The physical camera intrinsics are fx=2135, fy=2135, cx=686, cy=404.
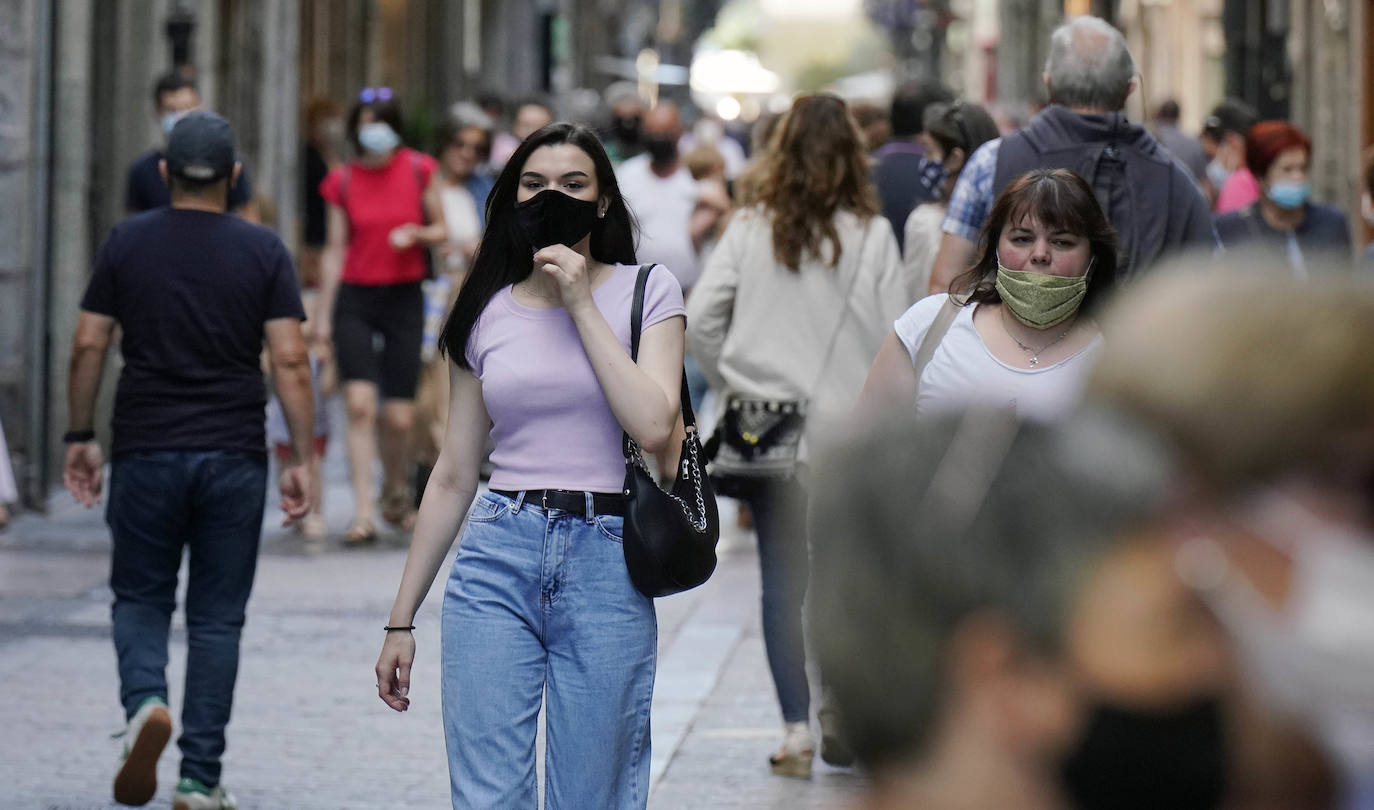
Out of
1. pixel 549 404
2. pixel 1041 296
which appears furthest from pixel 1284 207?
pixel 549 404

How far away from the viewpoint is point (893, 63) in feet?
324

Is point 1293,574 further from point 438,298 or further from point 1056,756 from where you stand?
point 438,298

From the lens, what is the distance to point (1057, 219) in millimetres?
4328

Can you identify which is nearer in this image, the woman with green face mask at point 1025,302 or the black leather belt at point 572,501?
the black leather belt at point 572,501

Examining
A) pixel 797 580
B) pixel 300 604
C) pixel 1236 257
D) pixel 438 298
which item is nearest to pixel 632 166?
pixel 438 298

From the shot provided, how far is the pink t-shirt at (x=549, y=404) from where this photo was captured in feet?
12.6

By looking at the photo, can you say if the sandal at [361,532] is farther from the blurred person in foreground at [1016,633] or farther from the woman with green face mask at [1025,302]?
the blurred person in foreground at [1016,633]

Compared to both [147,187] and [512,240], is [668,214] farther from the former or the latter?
[512,240]

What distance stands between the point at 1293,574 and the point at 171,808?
15.5 ft

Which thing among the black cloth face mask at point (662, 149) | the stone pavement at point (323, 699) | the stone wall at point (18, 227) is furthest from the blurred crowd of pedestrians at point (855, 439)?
the stone wall at point (18, 227)

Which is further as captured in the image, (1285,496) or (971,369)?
(971,369)

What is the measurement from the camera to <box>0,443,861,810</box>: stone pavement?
5879mm

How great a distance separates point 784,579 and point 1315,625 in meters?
4.82

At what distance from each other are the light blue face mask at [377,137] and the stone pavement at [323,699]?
1901mm
